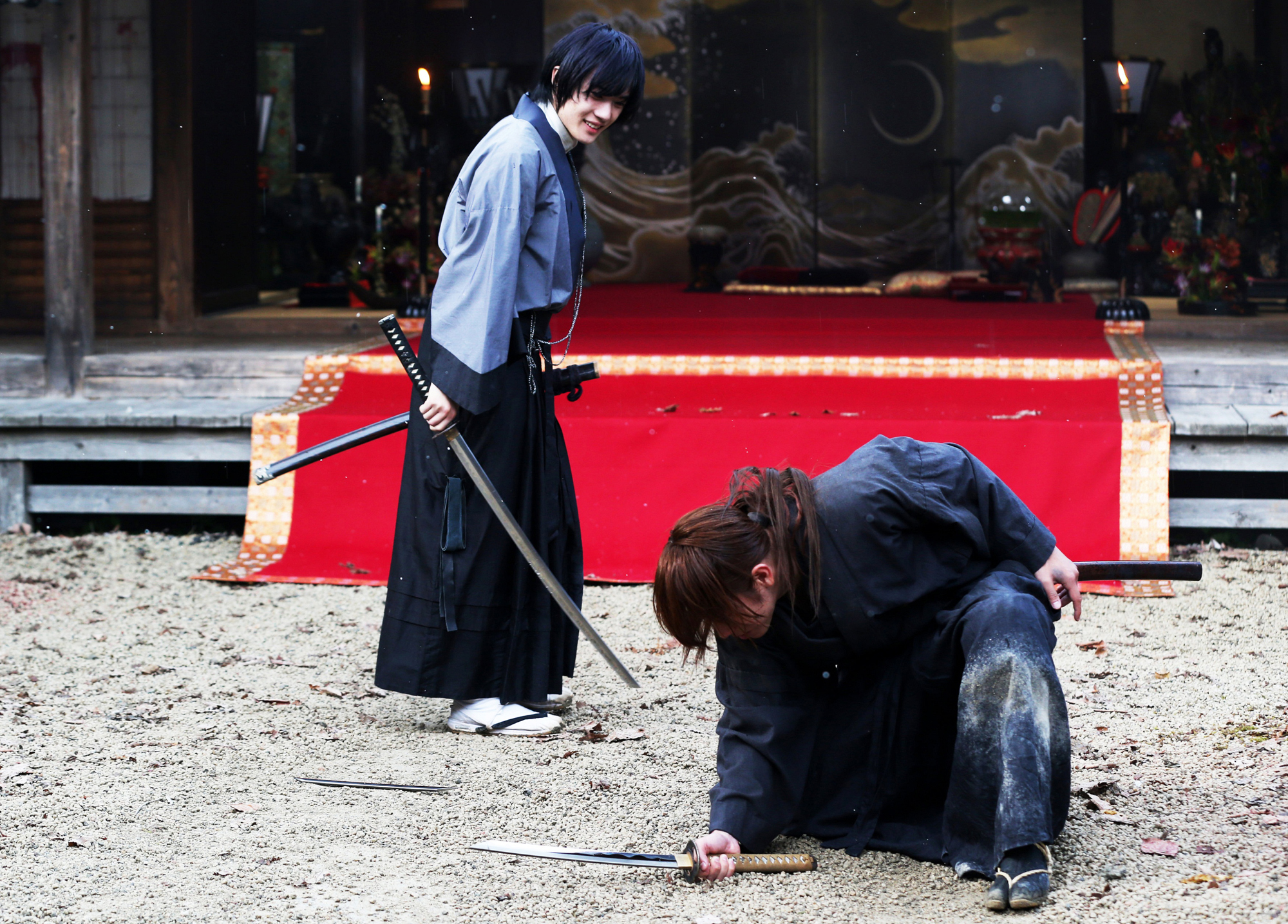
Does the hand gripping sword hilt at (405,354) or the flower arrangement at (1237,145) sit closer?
the hand gripping sword hilt at (405,354)

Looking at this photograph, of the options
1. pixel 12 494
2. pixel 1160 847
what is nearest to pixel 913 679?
pixel 1160 847

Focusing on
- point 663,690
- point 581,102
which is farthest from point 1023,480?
point 581,102

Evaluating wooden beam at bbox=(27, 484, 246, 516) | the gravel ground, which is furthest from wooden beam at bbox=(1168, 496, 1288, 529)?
wooden beam at bbox=(27, 484, 246, 516)

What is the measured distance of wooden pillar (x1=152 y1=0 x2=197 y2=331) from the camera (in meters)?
6.40

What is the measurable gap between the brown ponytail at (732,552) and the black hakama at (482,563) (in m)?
0.86

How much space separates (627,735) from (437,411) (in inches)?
32.3

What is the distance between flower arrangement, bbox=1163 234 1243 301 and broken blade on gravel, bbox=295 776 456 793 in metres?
5.15

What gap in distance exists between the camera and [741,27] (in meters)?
8.33

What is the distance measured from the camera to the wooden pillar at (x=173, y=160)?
6.40 m

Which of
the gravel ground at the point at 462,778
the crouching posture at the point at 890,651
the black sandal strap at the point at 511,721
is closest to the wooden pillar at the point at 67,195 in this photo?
the gravel ground at the point at 462,778

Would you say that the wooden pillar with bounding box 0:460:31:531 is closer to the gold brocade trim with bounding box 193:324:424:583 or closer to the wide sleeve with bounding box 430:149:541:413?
the gold brocade trim with bounding box 193:324:424:583

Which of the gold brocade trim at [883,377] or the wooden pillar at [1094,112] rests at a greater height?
the wooden pillar at [1094,112]

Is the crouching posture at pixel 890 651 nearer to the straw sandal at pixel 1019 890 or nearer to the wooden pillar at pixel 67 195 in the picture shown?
the straw sandal at pixel 1019 890

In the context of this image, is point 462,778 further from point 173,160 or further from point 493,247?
point 173,160
